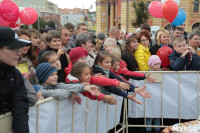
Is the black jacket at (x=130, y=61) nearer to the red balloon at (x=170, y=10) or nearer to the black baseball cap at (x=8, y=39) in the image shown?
the black baseball cap at (x=8, y=39)

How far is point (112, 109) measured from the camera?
11.4ft

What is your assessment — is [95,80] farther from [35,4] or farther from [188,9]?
[35,4]

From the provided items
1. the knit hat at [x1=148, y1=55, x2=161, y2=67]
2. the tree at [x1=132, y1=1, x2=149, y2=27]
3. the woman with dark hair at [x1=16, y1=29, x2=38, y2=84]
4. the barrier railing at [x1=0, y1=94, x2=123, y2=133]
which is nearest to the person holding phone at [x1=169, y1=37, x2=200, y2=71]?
the knit hat at [x1=148, y1=55, x2=161, y2=67]

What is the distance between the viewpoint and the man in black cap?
161 centimetres

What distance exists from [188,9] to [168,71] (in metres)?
33.9

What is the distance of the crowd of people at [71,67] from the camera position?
65.1 inches

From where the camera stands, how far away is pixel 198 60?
3.97 metres

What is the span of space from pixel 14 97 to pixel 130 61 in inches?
112

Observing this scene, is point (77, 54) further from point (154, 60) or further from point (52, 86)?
point (154, 60)

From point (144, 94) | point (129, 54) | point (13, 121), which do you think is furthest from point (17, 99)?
point (129, 54)

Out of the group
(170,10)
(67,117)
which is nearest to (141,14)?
(170,10)

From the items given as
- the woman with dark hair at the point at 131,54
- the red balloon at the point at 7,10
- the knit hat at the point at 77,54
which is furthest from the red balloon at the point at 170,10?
the red balloon at the point at 7,10

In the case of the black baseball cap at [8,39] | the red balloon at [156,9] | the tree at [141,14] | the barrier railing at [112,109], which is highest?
the tree at [141,14]

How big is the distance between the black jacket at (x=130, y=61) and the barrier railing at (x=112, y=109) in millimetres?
305
